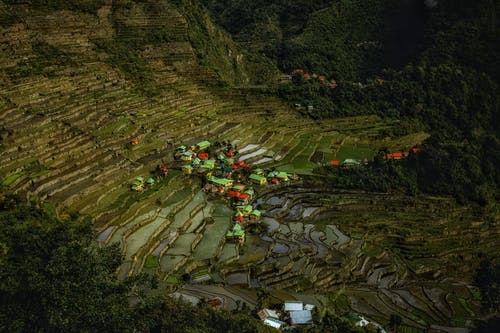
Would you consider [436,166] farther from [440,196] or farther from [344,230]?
[344,230]

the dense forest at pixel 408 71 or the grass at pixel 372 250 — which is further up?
the dense forest at pixel 408 71

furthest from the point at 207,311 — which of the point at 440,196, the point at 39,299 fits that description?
the point at 440,196

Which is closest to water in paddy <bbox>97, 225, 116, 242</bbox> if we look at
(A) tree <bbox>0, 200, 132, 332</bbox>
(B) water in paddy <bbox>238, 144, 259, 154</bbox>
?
(A) tree <bbox>0, 200, 132, 332</bbox>

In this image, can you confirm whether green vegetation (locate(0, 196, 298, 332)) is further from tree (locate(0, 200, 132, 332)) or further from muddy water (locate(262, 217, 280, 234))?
muddy water (locate(262, 217, 280, 234))

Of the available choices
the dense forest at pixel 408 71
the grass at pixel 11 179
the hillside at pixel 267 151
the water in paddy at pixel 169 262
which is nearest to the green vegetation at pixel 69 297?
the hillside at pixel 267 151

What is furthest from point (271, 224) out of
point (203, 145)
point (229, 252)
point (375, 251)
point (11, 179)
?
point (11, 179)

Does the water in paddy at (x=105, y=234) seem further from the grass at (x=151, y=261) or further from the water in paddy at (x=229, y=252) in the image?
the water in paddy at (x=229, y=252)

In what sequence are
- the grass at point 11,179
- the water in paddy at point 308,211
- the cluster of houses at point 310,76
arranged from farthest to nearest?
the cluster of houses at point 310,76 → the water in paddy at point 308,211 → the grass at point 11,179
